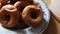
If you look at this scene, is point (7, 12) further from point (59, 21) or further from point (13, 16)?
point (59, 21)

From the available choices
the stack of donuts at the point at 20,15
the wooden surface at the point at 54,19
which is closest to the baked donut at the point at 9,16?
the stack of donuts at the point at 20,15

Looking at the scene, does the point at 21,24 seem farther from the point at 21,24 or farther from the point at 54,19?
the point at 54,19

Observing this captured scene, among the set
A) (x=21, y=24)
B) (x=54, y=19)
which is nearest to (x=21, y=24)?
(x=21, y=24)

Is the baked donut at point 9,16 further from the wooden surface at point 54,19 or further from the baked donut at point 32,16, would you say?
the wooden surface at point 54,19

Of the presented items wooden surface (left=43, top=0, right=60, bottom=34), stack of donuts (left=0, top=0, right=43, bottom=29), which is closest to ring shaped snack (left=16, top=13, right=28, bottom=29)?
Result: stack of donuts (left=0, top=0, right=43, bottom=29)

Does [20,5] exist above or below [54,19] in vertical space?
above

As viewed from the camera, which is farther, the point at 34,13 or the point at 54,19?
the point at 54,19

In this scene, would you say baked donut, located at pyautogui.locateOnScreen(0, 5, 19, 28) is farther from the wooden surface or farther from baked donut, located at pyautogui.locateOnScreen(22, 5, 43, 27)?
the wooden surface

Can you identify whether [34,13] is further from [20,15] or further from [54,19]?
[54,19]
